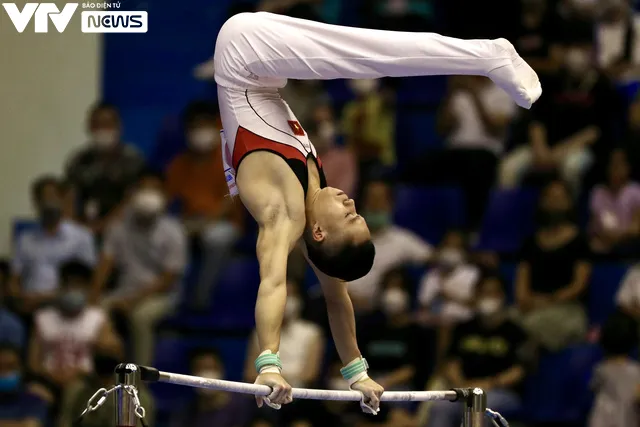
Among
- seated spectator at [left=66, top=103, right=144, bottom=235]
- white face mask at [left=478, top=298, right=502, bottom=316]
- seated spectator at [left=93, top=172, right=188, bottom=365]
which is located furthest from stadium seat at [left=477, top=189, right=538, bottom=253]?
seated spectator at [left=66, top=103, right=144, bottom=235]

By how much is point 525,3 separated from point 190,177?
307 centimetres

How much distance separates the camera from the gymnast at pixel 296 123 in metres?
5.65

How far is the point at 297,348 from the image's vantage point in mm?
9297

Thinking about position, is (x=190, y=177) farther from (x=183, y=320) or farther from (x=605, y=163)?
(x=605, y=163)

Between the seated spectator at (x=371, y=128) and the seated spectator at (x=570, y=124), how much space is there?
94 cm

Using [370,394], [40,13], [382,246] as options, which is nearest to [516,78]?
[370,394]

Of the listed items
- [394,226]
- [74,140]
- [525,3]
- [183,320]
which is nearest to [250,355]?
[183,320]

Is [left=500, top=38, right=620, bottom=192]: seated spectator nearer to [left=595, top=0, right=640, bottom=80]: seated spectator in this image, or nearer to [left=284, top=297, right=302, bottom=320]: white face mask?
[left=595, top=0, right=640, bottom=80]: seated spectator

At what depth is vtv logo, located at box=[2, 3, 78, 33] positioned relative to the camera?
780 cm

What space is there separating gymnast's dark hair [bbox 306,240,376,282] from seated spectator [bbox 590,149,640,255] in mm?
4238

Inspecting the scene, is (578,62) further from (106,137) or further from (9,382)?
(9,382)

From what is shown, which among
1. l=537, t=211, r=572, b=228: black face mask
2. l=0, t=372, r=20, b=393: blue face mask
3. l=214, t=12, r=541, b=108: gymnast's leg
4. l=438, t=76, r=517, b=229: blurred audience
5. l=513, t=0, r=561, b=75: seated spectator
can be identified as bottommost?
l=214, t=12, r=541, b=108: gymnast's leg

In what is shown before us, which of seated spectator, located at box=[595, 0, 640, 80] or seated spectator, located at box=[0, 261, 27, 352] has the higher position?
seated spectator, located at box=[595, 0, 640, 80]

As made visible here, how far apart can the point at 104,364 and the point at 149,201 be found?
1.54 meters
